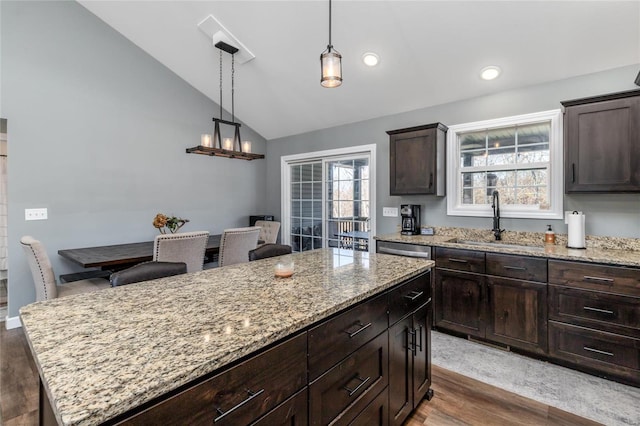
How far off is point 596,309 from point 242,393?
8.86ft

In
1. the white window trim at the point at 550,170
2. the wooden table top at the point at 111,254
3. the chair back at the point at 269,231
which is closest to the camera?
the wooden table top at the point at 111,254

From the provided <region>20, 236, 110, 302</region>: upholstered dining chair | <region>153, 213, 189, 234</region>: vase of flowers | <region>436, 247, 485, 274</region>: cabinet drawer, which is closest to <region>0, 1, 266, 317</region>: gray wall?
<region>153, 213, 189, 234</region>: vase of flowers

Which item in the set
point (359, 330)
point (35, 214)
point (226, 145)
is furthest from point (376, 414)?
point (35, 214)

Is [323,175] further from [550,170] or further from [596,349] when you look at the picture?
[596,349]

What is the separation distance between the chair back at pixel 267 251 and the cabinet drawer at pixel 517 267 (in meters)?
1.81

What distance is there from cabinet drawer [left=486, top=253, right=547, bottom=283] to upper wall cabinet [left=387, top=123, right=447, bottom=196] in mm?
981

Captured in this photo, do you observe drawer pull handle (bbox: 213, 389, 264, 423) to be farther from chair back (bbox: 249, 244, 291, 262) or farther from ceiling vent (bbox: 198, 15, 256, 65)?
ceiling vent (bbox: 198, 15, 256, 65)

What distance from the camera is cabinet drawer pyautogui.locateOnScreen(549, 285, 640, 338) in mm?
2227

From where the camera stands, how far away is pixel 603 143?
2.52 meters

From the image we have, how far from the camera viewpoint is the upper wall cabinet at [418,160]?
344 cm

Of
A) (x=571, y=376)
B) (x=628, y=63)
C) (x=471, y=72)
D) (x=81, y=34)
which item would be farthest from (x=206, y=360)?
(x=81, y=34)

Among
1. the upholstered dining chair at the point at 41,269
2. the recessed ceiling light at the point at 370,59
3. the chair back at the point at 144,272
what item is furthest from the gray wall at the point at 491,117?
the upholstered dining chair at the point at 41,269

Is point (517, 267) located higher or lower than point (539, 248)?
lower

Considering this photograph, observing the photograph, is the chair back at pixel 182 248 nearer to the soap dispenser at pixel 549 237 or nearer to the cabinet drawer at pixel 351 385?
the cabinet drawer at pixel 351 385
